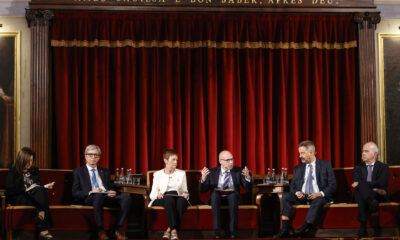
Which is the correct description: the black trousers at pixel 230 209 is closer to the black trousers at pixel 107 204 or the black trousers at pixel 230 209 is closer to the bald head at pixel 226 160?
the bald head at pixel 226 160

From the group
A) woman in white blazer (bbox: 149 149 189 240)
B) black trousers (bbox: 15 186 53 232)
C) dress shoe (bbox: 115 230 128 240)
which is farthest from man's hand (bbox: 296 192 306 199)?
black trousers (bbox: 15 186 53 232)

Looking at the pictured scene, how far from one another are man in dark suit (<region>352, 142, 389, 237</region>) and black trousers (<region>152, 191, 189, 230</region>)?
2.01m

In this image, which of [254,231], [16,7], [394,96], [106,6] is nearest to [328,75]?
[394,96]

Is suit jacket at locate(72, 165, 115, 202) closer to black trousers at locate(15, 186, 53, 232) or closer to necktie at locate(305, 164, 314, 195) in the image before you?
black trousers at locate(15, 186, 53, 232)

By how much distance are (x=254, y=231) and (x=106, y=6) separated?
3.82 meters

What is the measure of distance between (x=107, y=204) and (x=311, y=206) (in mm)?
2377

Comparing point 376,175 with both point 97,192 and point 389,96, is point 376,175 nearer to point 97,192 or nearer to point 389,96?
point 389,96

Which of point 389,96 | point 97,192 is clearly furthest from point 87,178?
point 389,96

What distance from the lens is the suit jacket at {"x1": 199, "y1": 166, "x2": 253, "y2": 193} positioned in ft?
23.9

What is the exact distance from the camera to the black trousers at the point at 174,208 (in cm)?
663

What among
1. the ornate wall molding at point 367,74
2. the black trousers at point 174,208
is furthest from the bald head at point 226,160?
the ornate wall molding at point 367,74

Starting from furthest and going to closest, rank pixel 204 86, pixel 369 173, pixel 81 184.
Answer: pixel 204 86 → pixel 369 173 → pixel 81 184

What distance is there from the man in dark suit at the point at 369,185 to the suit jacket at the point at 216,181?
4.30 ft

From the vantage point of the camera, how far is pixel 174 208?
22.1ft
